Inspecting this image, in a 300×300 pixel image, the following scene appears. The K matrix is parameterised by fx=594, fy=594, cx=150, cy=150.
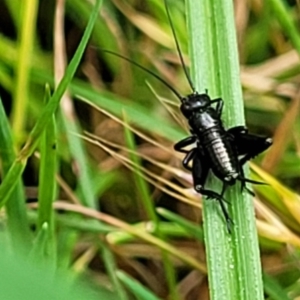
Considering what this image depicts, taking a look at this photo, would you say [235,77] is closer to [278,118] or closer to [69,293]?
[278,118]

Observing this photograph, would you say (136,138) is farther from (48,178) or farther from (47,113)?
(47,113)

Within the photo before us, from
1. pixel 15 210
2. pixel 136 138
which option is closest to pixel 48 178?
pixel 15 210

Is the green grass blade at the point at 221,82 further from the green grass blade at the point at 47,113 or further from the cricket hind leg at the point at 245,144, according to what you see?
the green grass blade at the point at 47,113

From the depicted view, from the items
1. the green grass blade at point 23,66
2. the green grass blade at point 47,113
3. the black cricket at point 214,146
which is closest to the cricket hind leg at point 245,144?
the black cricket at point 214,146

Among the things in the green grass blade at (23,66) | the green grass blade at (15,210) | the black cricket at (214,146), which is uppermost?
the green grass blade at (23,66)

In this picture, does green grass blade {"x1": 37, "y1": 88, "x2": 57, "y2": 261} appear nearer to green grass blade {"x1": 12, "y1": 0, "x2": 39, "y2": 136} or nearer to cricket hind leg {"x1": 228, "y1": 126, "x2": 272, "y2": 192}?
cricket hind leg {"x1": 228, "y1": 126, "x2": 272, "y2": 192}

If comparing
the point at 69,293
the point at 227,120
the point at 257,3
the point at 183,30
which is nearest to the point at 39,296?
the point at 69,293
